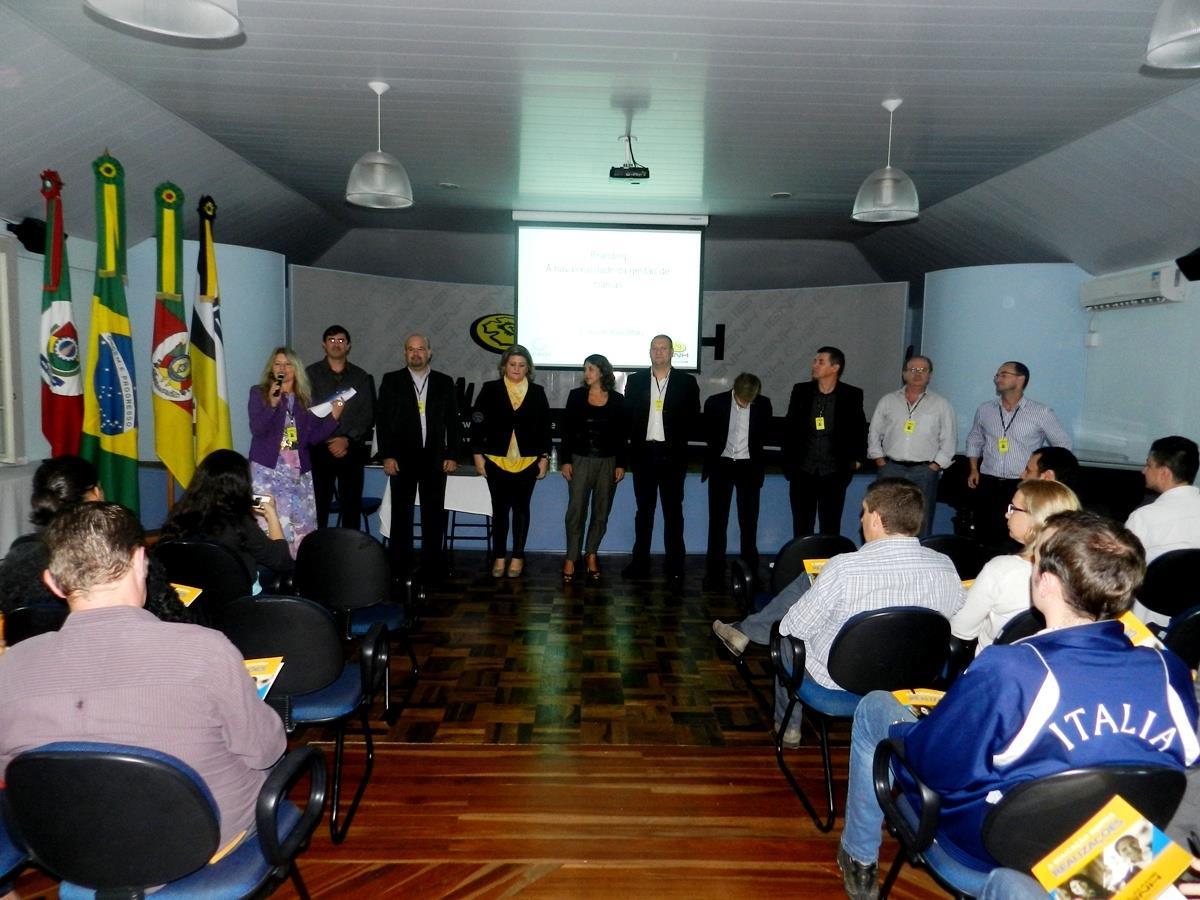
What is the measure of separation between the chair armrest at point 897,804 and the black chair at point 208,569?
6.99 feet

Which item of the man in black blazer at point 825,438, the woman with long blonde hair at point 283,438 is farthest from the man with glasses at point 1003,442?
the woman with long blonde hair at point 283,438

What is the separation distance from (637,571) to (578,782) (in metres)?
2.89

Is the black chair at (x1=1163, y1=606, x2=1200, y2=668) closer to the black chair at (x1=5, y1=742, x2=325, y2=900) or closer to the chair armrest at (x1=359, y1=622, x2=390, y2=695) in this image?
the chair armrest at (x1=359, y1=622, x2=390, y2=695)

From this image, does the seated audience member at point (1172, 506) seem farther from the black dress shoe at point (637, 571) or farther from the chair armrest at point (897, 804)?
the black dress shoe at point (637, 571)

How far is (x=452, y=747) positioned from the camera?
3.10 meters

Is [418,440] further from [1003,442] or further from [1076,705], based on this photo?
[1076,705]

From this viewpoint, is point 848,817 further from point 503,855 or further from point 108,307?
point 108,307

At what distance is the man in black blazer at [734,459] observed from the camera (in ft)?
17.5

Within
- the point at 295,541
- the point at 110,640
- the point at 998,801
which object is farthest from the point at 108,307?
the point at 998,801

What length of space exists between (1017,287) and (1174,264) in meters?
1.29

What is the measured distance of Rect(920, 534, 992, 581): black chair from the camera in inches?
135

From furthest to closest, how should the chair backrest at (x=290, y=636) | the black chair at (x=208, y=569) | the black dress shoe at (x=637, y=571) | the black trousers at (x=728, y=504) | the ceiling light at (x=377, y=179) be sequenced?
the black dress shoe at (x=637, y=571) < the black trousers at (x=728, y=504) < the ceiling light at (x=377, y=179) < the black chair at (x=208, y=569) < the chair backrest at (x=290, y=636)

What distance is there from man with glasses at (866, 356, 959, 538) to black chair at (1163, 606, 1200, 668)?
2813 mm

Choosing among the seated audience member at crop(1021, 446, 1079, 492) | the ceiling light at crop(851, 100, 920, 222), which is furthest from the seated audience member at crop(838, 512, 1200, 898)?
the ceiling light at crop(851, 100, 920, 222)
